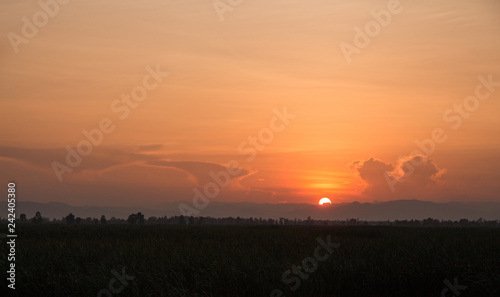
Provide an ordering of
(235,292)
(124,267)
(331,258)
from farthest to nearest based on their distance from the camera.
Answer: (331,258) < (124,267) < (235,292)

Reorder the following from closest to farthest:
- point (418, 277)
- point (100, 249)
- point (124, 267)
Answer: point (418, 277), point (124, 267), point (100, 249)

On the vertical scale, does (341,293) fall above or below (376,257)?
below

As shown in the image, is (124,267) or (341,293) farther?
(124,267)

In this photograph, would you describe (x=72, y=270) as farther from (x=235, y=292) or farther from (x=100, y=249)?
(x=235, y=292)

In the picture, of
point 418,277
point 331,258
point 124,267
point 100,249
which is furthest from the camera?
point 100,249

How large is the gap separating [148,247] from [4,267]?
5.76 metres

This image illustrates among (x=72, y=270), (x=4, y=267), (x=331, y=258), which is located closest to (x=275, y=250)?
(x=331, y=258)

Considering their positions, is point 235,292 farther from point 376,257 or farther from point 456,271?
point 456,271

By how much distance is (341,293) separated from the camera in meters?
15.4

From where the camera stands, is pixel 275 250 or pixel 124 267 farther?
pixel 275 250

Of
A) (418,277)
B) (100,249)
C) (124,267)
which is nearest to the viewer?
(418,277)

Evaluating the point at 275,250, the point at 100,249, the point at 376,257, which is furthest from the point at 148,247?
the point at 376,257

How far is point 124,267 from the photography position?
17453mm

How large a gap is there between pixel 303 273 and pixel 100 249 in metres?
9.62
